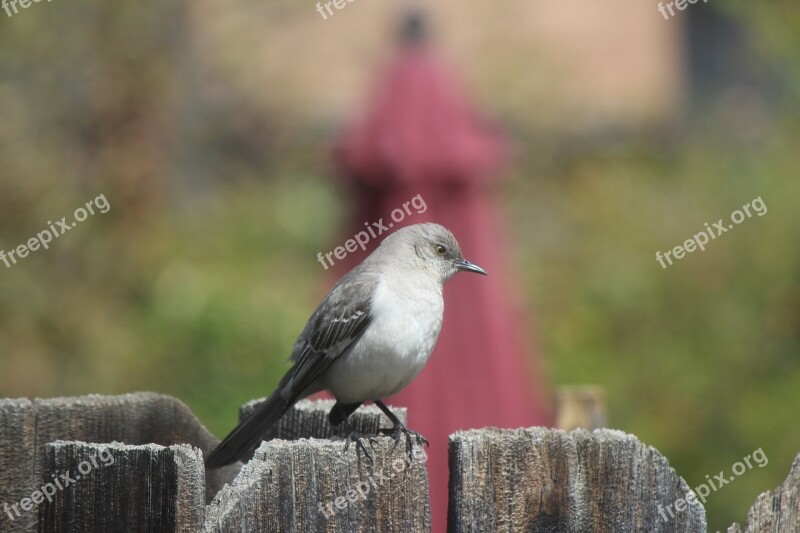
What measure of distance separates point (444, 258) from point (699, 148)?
6963mm

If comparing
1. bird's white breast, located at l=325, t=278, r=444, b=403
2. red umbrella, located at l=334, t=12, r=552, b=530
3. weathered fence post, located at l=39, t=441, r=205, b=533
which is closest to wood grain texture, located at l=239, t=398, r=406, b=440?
bird's white breast, located at l=325, t=278, r=444, b=403

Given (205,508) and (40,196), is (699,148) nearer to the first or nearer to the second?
(40,196)

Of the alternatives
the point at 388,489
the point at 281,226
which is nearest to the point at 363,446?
the point at 388,489

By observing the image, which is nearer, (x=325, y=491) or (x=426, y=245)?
(x=325, y=491)

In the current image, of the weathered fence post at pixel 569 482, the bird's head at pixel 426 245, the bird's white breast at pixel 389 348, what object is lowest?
the weathered fence post at pixel 569 482

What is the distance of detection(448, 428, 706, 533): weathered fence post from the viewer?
2311 mm

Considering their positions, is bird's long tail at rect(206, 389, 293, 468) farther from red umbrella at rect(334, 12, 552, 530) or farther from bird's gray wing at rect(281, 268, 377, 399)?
red umbrella at rect(334, 12, 552, 530)

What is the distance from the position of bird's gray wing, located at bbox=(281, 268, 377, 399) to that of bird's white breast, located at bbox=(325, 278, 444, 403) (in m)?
0.03

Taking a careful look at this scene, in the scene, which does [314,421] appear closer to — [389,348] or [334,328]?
[389,348]

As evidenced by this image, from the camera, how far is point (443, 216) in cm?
584

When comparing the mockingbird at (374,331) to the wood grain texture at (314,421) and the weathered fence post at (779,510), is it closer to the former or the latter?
the wood grain texture at (314,421)

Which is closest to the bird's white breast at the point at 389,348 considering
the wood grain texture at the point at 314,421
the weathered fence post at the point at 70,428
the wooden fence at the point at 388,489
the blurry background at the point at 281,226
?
the wood grain texture at the point at 314,421

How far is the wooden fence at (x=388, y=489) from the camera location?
2205 mm

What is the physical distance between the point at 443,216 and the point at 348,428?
114 inches
